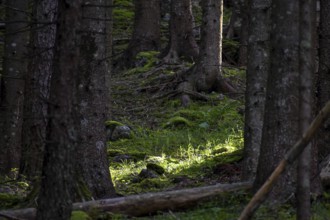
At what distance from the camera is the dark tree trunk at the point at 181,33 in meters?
20.1

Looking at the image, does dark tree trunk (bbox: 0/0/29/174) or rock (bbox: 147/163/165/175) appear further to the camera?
dark tree trunk (bbox: 0/0/29/174)

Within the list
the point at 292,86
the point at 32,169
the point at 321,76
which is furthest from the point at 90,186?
the point at 321,76

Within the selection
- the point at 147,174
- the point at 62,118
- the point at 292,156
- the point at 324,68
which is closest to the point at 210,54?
the point at 147,174

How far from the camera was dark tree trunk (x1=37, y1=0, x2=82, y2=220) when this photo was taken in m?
5.85

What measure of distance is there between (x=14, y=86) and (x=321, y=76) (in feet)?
19.5

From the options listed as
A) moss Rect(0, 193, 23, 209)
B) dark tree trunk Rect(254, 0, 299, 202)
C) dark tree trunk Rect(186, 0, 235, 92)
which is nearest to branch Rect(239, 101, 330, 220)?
dark tree trunk Rect(254, 0, 299, 202)

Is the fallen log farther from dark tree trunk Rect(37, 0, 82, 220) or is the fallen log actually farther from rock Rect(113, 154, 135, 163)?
rock Rect(113, 154, 135, 163)

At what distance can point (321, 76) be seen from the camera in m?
10.5

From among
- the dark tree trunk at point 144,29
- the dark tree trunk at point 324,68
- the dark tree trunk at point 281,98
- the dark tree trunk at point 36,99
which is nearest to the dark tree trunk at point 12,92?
the dark tree trunk at point 36,99

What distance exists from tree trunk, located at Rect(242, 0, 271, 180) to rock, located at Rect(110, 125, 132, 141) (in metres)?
6.36

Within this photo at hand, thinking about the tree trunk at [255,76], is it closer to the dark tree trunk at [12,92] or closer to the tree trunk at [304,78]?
the tree trunk at [304,78]

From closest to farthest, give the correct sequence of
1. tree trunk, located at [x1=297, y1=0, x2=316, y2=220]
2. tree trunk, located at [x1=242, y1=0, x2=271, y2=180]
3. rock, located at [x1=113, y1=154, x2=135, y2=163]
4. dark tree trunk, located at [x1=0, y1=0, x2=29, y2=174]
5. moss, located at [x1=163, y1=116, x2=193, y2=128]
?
tree trunk, located at [x1=297, y1=0, x2=316, y2=220]
tree trunk, located at [x1=242, y1=0, x2=271, y2=180]
dark tree trunk, located at [x1=0, y1=0, x2=29, y2=174]
rock, located at [x1=113, y1=154, x2=135, y2=163]
moss, located at [x1=163, y1=116, x2=193, y2=128]

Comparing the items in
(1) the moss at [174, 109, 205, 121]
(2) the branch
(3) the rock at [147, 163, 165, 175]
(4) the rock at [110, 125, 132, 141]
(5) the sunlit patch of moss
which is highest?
(2) the branch

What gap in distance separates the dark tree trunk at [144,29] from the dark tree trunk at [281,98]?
14661 millimetres
